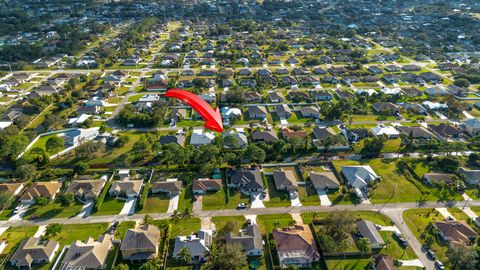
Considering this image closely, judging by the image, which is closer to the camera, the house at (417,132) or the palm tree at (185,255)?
the palm tree at (185,255)

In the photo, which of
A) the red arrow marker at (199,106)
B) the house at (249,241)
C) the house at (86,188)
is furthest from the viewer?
the house at (86,188)

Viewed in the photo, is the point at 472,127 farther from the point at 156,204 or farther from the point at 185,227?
the point at 156,204

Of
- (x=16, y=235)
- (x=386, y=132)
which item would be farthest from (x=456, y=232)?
(x=16, y=235)

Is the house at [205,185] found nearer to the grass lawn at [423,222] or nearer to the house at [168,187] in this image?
the house at [168,187]

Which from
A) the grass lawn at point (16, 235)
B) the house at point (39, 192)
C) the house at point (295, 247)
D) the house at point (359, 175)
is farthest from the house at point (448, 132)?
the grass lawn at point (16, 235)

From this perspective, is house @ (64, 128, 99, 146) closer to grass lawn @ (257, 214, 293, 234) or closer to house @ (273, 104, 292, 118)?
house @ (273, 104, 292, 118)

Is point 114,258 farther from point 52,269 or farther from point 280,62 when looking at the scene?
point 280,62

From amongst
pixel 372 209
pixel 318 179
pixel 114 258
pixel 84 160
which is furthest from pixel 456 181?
pixel 84 160
